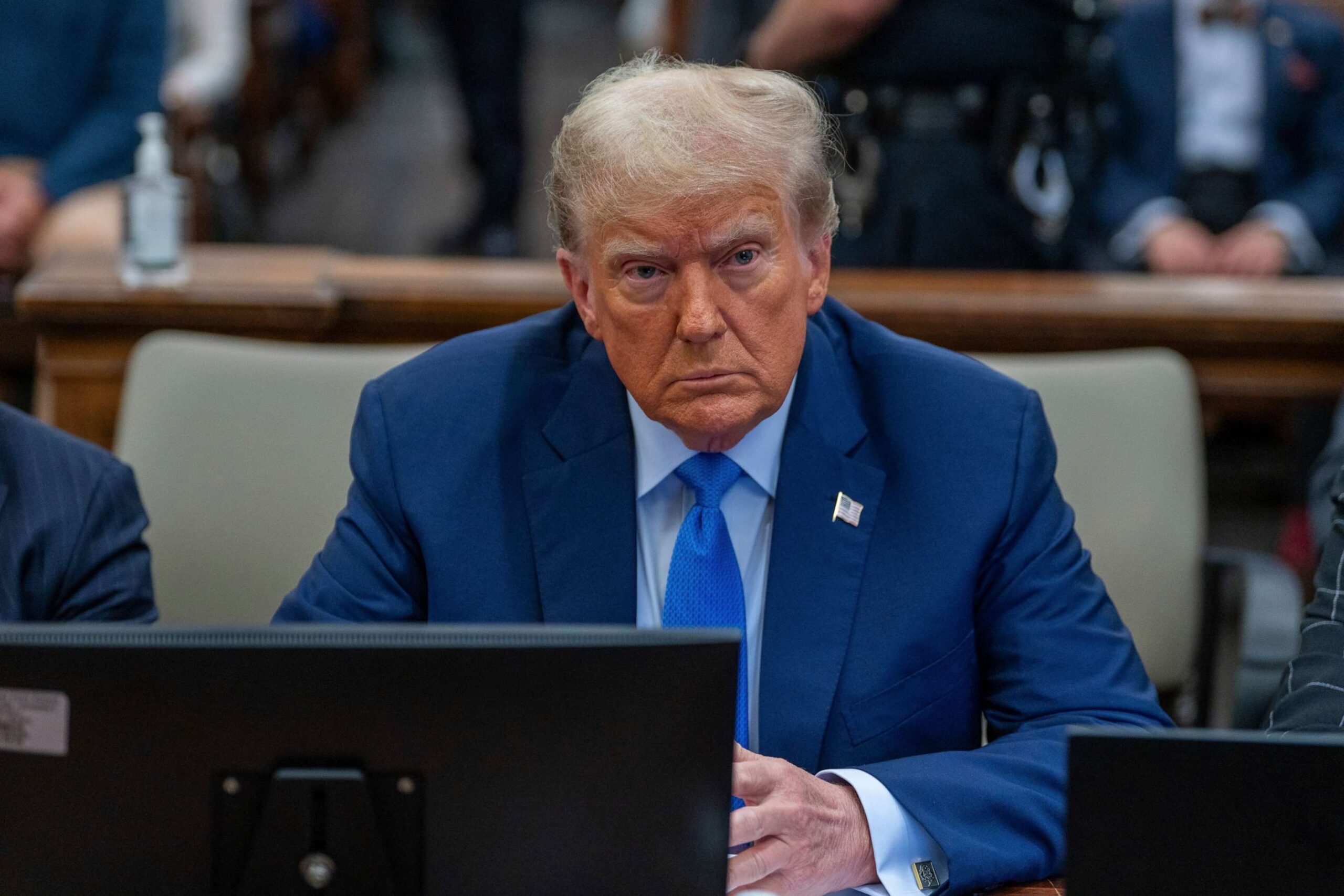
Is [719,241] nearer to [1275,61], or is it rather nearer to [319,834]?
[319,834]

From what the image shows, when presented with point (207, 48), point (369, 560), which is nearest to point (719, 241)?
point (369, 560)

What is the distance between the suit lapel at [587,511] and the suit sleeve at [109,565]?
1.49ft

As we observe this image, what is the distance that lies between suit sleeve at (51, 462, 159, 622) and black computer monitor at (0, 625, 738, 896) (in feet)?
2.15

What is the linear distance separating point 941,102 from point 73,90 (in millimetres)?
2103

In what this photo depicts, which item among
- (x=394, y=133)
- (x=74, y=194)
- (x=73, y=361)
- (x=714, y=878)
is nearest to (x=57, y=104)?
(x=74, y=194)

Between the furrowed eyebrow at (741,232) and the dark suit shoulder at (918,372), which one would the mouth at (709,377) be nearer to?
the furrowed eyebrow at (741,232)

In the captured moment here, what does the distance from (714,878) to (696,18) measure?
3216mm

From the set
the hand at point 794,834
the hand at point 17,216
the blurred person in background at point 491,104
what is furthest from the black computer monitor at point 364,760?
the blurred person in background at point 491,104

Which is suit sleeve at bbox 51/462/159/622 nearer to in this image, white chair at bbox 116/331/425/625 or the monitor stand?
white chair at bbox 116/331/425/625

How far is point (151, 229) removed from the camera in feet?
9.04

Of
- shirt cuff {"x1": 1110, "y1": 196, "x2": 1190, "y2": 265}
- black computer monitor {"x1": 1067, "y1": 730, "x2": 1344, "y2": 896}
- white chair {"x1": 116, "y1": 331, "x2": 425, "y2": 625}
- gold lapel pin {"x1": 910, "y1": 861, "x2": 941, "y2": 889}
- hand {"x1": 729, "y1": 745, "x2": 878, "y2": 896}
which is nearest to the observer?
black computer monitor {"x1": 1067, "y1": 730, "x2": 1344, "y2": 896}

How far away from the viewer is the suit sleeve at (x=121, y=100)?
12.3ft

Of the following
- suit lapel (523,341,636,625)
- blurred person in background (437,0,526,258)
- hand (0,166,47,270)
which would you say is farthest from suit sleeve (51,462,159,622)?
blurred person in background (437,0,526,258)

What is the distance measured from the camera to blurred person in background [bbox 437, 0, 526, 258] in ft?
17.6
